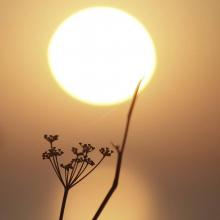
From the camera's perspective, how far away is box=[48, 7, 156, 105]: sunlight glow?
76 centimetres

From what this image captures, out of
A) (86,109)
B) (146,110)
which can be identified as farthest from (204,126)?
(86,109)

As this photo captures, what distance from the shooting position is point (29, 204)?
0.82 meters

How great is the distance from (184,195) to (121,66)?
12.3 inches

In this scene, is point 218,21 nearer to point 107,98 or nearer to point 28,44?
point 107,98

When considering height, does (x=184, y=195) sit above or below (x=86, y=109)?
below

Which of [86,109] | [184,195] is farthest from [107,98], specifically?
[184,195]

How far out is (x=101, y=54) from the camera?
0.78m

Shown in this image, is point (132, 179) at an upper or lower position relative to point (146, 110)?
lower

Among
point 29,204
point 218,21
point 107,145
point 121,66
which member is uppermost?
point 218,21

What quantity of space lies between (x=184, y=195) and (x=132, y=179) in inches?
4.6

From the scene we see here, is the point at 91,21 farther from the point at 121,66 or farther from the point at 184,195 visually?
the point at 184,195

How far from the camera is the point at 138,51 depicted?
30.0 inches

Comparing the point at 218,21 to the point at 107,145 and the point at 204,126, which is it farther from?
the point at 107,145

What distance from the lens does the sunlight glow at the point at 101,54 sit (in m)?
0.76
